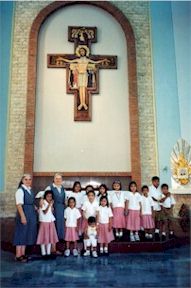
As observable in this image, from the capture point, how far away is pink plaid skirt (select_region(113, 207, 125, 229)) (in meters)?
4.69

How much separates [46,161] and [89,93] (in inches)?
71.1

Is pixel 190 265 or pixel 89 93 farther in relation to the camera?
pixel 89 93

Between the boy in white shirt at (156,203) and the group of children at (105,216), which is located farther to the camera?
the boy in white shirt at (156,203)

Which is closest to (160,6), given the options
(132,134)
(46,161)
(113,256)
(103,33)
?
(103,33)

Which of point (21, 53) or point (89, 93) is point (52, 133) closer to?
point (89, 93)

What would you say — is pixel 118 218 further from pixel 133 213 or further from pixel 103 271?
pixel 103 271

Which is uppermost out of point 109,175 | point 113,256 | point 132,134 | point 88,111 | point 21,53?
point 21,53

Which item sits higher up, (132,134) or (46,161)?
(132,134)

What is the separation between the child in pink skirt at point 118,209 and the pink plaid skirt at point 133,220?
8 cm

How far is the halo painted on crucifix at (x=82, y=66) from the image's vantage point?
707cm

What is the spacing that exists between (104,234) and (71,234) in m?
0.45

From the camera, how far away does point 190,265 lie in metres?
3.56

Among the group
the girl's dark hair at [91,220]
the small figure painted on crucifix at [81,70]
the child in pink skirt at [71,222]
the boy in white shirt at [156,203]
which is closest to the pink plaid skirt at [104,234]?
the girl's dark hair at [91,220]

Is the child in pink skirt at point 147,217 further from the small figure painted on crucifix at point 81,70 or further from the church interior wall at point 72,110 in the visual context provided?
the small figure painted on crucifix at point 81,70
